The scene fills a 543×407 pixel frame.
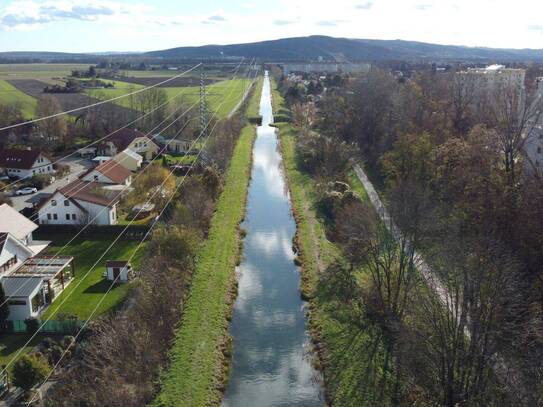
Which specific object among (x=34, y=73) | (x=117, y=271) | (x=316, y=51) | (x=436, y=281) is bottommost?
(x=117, y=271)

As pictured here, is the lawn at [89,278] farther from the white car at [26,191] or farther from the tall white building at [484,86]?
the tall white building at [484,86]

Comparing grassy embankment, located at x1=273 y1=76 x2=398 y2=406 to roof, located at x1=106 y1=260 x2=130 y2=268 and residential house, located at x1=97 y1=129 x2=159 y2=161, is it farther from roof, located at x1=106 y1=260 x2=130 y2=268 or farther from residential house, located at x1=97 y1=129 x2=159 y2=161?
residential house, located at x1=97 y1=129 x2=159 y2=161

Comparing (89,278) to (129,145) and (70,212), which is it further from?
(129,145)

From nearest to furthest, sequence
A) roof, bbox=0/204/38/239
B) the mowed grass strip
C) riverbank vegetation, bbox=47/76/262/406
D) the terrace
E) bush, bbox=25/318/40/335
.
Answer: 1. riverbank vegetation, bbox=47/76/262/406
2. the mowed grass strip
3. bush, bbox=25/318/40/335
4. the terrace
5. roof, bbox=0/204/38/239

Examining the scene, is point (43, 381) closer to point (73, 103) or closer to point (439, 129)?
point (439, 129)

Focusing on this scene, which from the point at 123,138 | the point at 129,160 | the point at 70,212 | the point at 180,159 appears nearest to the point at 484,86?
the point at 180,159

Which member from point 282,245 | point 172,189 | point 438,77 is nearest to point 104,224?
point 172,189

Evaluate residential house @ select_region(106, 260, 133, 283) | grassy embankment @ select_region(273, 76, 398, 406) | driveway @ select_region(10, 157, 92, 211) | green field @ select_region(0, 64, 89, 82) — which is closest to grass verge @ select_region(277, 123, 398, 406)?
grassy embankment @ select_region(273, 76, 398, 406)
